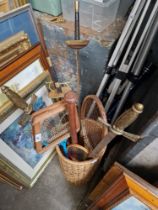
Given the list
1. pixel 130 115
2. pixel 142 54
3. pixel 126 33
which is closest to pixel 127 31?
pixel 126 33

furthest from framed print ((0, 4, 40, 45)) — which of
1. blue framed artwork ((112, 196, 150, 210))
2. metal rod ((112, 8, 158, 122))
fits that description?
blue framed artwork ((112, 196, 150, 210))

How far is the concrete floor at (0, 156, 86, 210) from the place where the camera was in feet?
4.11

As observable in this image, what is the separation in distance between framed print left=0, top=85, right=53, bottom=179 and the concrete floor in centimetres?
13

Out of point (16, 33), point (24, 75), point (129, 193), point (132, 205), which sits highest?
point (16, 33)

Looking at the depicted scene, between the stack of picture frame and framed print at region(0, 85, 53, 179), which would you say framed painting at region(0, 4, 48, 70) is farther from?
framed print at region(0, 85, 53, 179)

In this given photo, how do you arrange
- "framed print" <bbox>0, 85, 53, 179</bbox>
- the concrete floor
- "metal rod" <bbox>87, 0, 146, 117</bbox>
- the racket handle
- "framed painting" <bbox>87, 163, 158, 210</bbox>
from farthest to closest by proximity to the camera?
the concrete floor
"framed print" <bbox>0, 85, 53, 179</bbox>
"metal rod" <bbox>87, 0, 146, 117</bbox>
"framed painting" <bbox>87, 163, 158, 210</bbox>
the racket handle

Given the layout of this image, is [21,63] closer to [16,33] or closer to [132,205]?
[16,33]

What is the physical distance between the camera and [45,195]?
130 centimetres

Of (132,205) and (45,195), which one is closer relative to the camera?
(132,205)

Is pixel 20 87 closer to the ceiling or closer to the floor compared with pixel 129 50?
closer to the floor

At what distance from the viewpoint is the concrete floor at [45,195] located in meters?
1.25

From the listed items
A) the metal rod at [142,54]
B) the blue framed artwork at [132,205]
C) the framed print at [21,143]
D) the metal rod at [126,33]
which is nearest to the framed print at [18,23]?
the framed print at [21,143]

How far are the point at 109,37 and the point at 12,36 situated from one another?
20.0 inches

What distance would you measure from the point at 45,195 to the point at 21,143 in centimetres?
48
